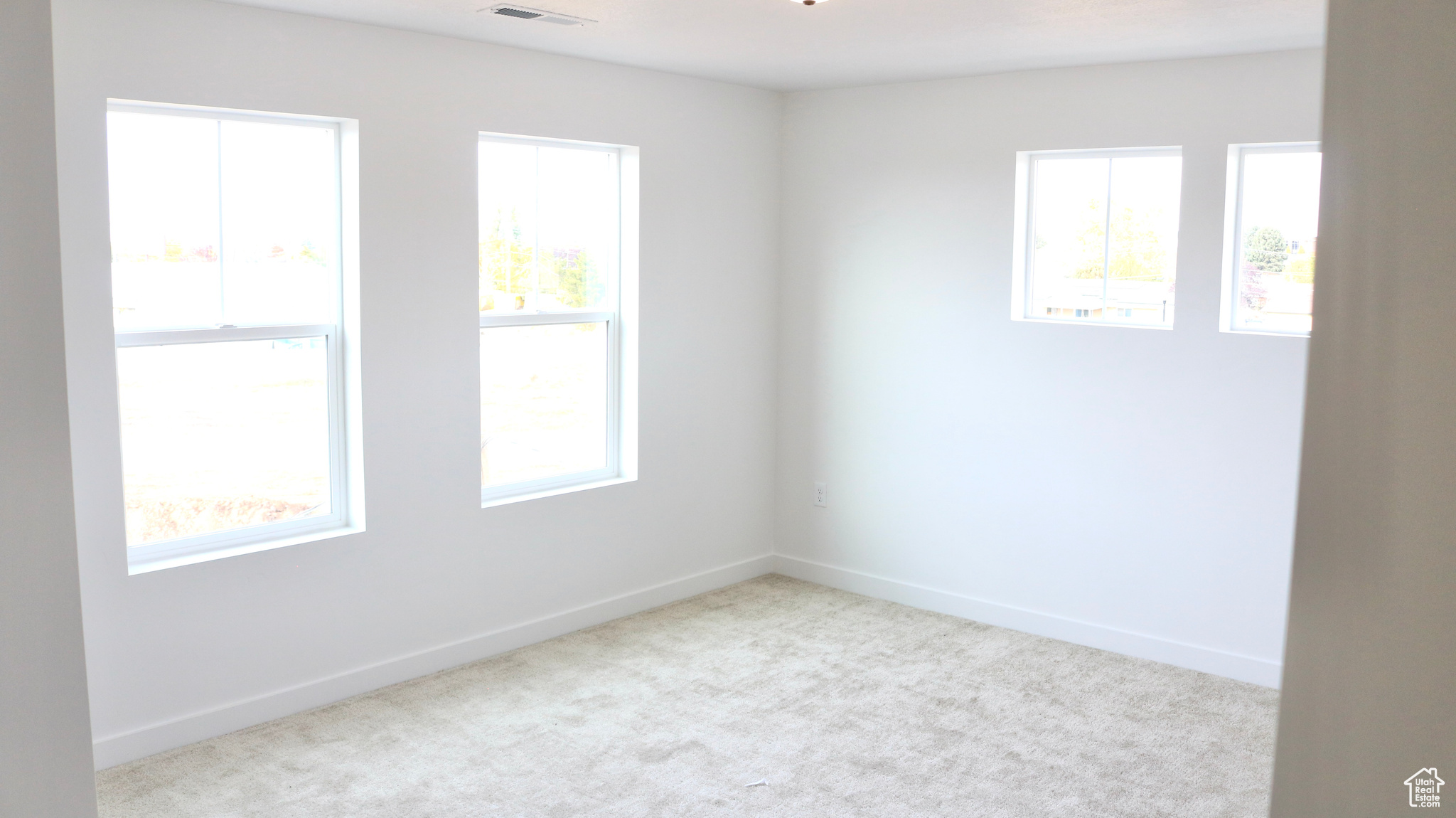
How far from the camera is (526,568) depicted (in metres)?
4.49

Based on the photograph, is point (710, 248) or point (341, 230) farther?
point (710, 248)

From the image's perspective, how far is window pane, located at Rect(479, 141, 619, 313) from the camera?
4352 mm

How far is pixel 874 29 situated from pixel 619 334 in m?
1.90

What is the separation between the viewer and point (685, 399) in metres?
5.12

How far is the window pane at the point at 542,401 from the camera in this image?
14.6 ft

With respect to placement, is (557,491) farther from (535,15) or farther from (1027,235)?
(1027,235)

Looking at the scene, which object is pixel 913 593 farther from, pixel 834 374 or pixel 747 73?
pixel 747 73

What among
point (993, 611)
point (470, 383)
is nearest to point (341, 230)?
point (470, 383)

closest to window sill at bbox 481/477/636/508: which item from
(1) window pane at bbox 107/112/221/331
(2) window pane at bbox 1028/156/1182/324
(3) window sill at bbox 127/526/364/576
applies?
(3) window sill at bbox 127/526/364/576

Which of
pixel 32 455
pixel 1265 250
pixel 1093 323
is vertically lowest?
pixel 32 455

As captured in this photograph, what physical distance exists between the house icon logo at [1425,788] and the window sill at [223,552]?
369 centimetres

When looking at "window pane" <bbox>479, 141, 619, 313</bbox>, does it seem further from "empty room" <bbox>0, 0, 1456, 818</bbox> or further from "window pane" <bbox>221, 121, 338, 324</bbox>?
"window pane" <bbox>221, 121, 338, 324</bbox>

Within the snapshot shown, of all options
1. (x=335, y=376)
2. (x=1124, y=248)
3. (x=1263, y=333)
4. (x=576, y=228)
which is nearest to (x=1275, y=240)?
(x=1263, y=333)

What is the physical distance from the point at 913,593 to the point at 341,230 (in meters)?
3.15
